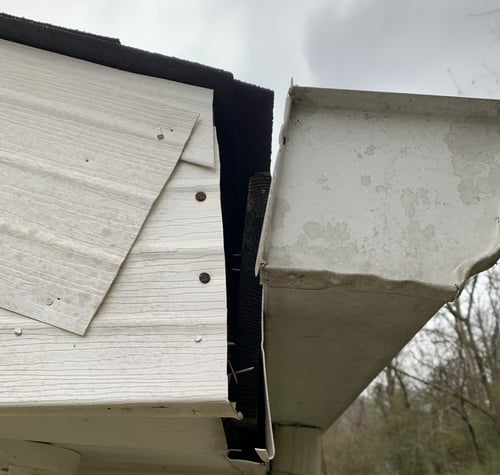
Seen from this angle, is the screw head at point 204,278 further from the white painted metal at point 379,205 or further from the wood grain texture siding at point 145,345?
the white painted metal at point 379,205

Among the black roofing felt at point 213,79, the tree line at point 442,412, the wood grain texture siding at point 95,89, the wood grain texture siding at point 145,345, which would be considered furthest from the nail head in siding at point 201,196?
the tree line at point 442,412

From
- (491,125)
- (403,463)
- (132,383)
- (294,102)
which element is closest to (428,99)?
(491,125)

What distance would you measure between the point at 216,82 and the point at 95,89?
0.38m

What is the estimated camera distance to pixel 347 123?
52.5 inches

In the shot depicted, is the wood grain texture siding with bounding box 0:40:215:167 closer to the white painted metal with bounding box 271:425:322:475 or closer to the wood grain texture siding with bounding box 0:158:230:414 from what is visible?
the wood grain texture siding with bounding box 0:158:230:414

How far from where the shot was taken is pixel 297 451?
2.81 meters

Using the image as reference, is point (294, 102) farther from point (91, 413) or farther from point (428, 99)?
point (91, 413)

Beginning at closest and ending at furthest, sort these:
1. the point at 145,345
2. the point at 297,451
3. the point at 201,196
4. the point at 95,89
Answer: the point at 145,345
the point at 201,196
the point at 95,89
the point at 297,451

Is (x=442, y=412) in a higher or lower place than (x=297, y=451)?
higher

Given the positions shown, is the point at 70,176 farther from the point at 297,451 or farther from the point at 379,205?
the point at 297,451

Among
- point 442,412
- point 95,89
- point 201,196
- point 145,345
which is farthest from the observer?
point 442,412

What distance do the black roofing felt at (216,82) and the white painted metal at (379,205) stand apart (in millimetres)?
443

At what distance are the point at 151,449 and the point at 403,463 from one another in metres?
9.47

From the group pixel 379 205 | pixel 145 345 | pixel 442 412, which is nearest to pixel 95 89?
pixel 145 345
